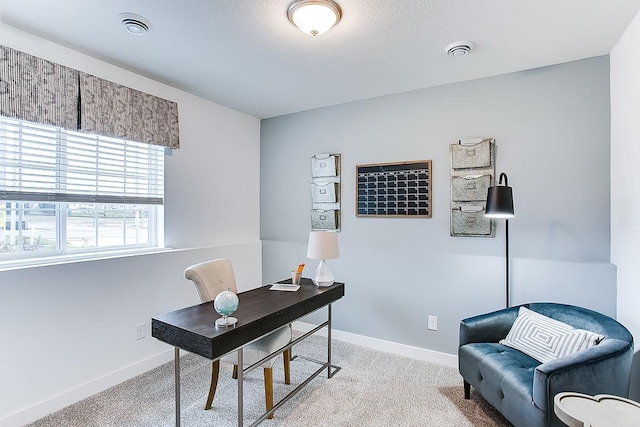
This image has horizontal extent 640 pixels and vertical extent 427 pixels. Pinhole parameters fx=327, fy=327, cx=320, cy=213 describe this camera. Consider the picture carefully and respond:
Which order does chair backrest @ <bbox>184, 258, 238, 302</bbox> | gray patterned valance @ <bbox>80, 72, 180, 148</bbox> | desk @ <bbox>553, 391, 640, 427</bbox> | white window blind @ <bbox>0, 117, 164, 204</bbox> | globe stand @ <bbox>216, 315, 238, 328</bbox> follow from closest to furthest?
1. desk @ <bbox>553, 391, 640, 427</bbox>
2. globe stand @ <bbox>216, 315, 238, 328</bbox>
3. white window blind @ <bbox>0, 117, 164, 204</bbox>
4. chair backrest @ <bbox>184, 258, 238, 302</bbox>
5. gray patterned valance @ <bbox>80, 72, 180, 148</bbox>

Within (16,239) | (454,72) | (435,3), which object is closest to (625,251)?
(454,72)

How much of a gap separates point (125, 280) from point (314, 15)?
7.70 ft

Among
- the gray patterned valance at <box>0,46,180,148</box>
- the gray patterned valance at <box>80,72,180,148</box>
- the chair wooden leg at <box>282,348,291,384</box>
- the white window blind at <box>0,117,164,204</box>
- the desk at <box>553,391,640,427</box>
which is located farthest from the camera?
the chair wooden leg at <box>282,348,291,384</box>

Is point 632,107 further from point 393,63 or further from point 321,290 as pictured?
point 321,290

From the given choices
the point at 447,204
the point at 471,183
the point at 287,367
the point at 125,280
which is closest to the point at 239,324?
the point at 287,367

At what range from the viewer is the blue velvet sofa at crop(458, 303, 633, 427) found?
1626mm

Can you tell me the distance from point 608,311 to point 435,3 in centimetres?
243

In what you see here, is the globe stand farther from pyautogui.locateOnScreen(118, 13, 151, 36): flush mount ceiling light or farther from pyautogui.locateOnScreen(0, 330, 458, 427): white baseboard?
pyautogui.locateOnScreen(118, 13, 151, 36): flush mount ceiling light

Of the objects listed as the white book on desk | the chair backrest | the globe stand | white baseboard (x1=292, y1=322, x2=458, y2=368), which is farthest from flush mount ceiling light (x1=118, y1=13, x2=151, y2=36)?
white baseboard (x1=292, y1=322, x2=458, y2=368)

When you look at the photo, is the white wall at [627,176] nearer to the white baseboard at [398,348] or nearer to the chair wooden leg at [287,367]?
the white baseboard at [398,348]

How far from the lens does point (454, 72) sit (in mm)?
2686

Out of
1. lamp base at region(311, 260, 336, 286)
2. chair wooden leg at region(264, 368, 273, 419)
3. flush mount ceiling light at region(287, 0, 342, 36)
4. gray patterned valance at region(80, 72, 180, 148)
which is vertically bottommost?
chair wooden leg at region(264, 368, 273, 419)

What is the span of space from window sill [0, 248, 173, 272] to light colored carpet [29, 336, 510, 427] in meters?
0.99

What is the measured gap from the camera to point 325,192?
358cm
